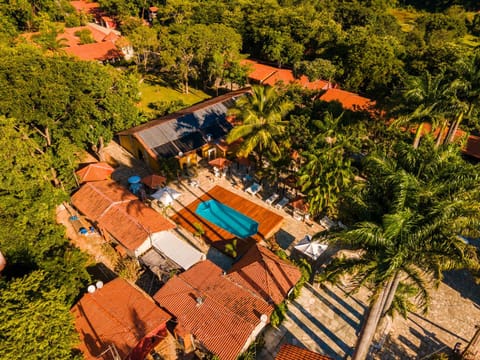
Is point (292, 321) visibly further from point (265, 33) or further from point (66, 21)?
point (66, 21)

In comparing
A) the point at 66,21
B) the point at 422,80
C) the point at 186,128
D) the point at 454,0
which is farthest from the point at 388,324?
the point at 454,0

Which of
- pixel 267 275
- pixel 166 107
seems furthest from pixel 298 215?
pixel 166 107

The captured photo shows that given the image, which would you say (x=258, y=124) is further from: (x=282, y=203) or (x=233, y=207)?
(x=233, y=207)

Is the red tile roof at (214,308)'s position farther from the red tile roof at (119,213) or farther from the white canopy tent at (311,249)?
the white canopy tent at (311,249)

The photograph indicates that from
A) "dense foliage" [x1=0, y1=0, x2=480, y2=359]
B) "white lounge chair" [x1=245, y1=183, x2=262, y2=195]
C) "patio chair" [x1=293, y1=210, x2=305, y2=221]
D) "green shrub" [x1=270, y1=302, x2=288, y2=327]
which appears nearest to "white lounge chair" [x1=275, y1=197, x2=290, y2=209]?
"patio chair" [x1=293, y1=210, x2=305, y2=221]

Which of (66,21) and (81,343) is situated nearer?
(81,343)
